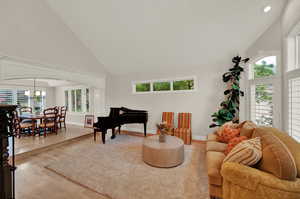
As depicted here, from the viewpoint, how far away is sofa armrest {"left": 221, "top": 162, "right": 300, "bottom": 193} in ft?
3.83

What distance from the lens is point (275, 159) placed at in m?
1.27

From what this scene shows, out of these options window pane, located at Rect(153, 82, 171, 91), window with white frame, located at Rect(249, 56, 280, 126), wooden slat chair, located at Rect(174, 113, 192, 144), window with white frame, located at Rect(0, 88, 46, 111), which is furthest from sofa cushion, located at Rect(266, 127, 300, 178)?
window with white frame, located at Rect(0, 88, 46, 111)

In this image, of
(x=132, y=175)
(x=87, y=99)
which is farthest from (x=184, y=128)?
(x=87, y=99)

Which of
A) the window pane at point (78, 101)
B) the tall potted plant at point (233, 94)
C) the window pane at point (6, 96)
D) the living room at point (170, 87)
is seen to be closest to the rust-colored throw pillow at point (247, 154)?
the living room at point (170, 87)

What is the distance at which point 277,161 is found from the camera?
1246mm

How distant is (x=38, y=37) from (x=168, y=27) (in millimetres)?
3681

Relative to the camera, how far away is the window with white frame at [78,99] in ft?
22.1

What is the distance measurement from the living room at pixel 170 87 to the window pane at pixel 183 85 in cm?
4

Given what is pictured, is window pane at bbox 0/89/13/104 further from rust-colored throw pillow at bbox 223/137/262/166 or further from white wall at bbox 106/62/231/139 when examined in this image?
rust-colored throw pillow at bbox 223/137/262/166

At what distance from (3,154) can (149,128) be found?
14.2 feet

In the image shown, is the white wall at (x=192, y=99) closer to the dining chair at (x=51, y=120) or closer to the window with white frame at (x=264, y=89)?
the window with white frame at (x=264, y=89)

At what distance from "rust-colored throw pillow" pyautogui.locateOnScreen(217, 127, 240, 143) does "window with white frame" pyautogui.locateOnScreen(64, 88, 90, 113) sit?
6.31 meters

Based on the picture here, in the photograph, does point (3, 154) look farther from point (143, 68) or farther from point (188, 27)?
point (143, 68)

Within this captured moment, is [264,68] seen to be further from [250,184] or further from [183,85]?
[250,184]
